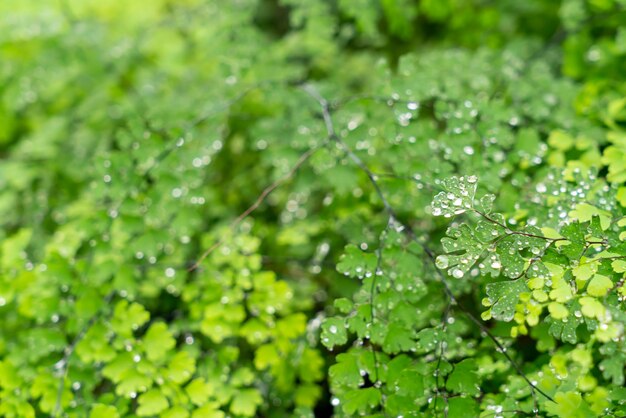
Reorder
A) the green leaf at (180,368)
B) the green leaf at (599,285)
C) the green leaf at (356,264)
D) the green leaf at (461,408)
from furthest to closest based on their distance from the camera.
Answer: the green leaf at (180,368), the green leaf at (356,264), the green leaf at (461,408), the green leaf at (599,285)

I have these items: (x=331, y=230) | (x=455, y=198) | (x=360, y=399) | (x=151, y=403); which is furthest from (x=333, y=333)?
(x=331, y=230)

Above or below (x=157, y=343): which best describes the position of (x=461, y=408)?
above

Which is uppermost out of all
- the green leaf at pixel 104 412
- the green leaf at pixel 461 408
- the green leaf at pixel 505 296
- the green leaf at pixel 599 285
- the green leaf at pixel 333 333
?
the green leaf at pixel 599 285

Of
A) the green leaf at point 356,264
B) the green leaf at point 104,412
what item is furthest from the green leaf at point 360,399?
the green leaf at point 104,412

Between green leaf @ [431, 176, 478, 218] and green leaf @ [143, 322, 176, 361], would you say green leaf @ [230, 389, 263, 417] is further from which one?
green leaf @ [431, 176, 478, 218]

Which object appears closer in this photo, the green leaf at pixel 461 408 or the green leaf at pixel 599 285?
the green leaf at pixel 599 285

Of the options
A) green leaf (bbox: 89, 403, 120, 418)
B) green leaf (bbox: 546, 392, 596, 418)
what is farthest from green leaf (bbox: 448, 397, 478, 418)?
green leaf (bbox: 89, 403, 120, 418)

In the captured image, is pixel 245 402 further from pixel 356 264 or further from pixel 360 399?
pixel 356 264

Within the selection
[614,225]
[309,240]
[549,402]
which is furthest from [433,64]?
[549,402]

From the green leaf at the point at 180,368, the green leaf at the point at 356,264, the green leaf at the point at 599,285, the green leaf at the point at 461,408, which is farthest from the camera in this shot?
the green leaf at the point at 180,368

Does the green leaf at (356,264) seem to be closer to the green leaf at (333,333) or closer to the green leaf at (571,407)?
the green leaf at (333,333)
